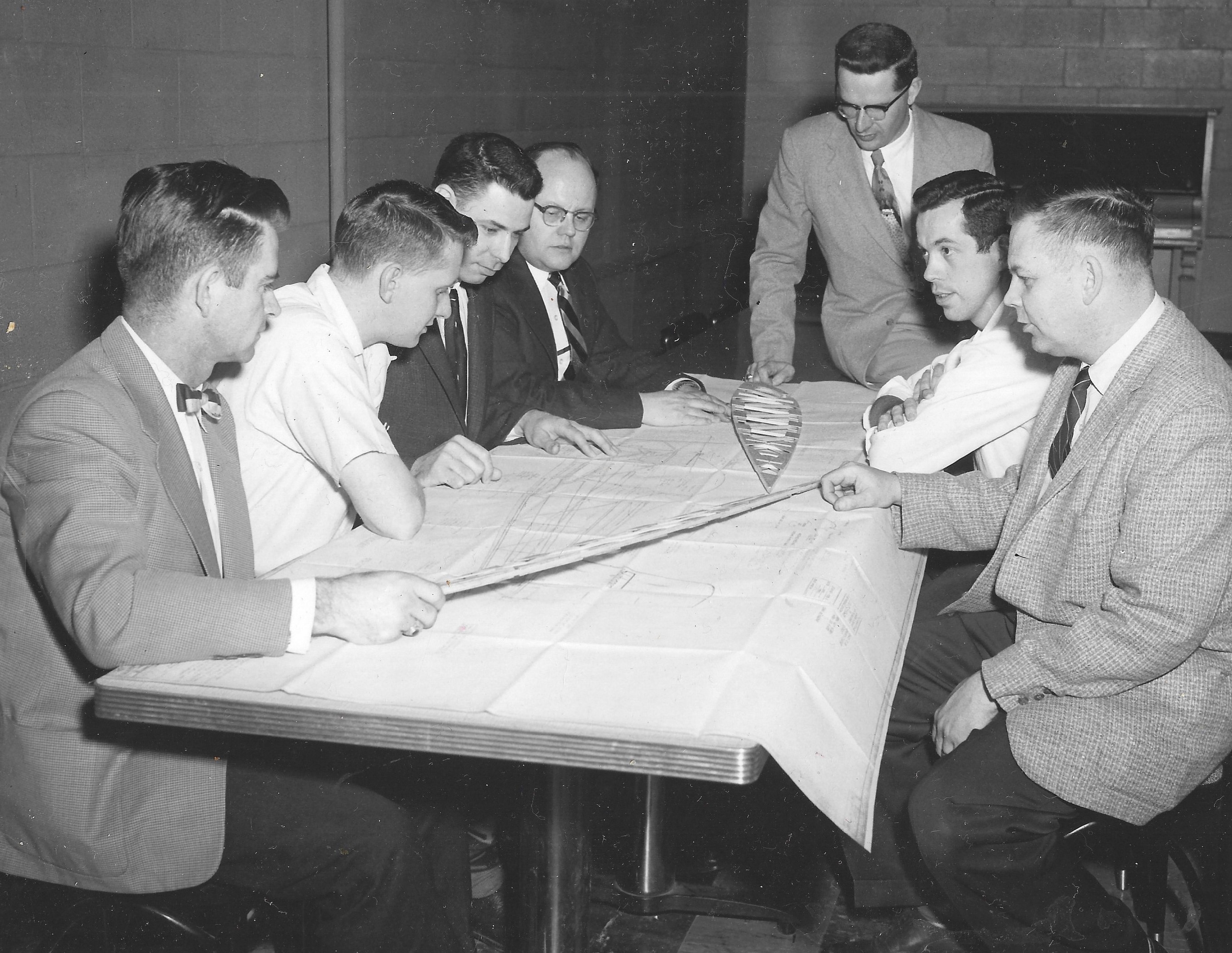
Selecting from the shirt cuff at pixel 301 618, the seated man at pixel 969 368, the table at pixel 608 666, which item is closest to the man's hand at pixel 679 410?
the seated man at pixel 969 368

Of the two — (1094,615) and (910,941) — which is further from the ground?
(1094,615)

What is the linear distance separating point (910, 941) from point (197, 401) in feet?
5.12

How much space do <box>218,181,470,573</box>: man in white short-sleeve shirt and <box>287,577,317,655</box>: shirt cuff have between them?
0.41 meters

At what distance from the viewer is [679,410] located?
274cm

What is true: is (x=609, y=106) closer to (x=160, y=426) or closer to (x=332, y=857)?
(x=160, y=426)

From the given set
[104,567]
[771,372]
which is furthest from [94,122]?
[771,372]

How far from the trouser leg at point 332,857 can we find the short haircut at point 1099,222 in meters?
1.27

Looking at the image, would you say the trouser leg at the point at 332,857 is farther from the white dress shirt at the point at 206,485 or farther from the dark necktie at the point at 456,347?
the dark necktie at the point at 456,347

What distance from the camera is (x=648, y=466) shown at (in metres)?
2.37

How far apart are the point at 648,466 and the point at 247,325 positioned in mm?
881

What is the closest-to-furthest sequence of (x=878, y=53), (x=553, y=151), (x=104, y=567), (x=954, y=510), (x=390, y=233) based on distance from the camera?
(x=104, y=567)
(x=390, y=233)
(x=954, y=510)
(x=553, y=151)
(x=878, y=53)

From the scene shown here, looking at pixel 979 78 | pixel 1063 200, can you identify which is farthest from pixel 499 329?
pixel 979 78

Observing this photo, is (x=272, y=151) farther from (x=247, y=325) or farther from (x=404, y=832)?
(x=404, y=832)

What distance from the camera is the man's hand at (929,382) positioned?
2572 millimetres
